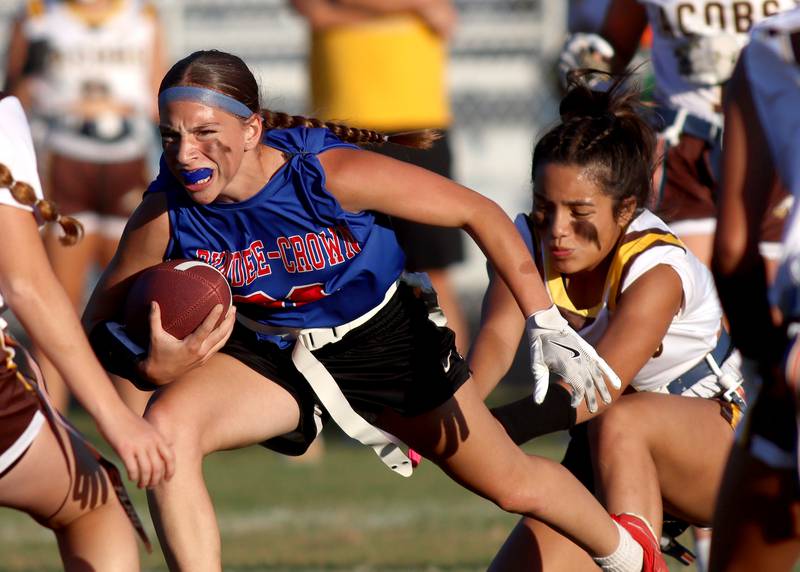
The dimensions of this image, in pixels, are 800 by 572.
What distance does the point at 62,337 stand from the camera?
3.11 m

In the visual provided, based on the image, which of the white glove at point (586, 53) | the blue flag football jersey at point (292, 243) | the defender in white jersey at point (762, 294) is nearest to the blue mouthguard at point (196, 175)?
the blue flag football jersey at point (292, 243)

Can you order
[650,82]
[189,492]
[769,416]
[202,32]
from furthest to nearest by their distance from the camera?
[202,32], [650,82], [189,492], [769,416]

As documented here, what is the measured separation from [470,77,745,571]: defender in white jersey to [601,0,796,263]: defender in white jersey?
106 centimetres

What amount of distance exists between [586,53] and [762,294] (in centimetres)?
287

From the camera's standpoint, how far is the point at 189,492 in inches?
135

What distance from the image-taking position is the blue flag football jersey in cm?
365

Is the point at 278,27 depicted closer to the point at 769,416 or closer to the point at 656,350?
the point at 656,350

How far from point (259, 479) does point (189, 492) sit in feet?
14.1

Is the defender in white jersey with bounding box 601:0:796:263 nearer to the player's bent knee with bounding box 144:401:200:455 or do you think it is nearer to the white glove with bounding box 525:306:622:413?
the white glove with bounding box 525:306:622:413

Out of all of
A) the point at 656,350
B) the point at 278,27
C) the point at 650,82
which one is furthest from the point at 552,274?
the point at 278,27

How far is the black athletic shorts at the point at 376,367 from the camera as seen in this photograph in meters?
3.75

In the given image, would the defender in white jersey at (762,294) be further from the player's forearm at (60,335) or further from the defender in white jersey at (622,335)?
the player's forearm at (60,335)

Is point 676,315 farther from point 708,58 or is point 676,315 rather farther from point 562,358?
point 708,58

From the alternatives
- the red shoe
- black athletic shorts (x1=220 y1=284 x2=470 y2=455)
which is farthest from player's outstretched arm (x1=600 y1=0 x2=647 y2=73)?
the red shoe
